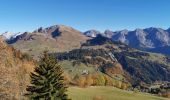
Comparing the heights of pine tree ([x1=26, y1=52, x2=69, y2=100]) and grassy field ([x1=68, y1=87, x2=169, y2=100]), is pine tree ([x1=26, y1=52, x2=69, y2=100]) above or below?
above

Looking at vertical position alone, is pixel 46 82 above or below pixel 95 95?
above

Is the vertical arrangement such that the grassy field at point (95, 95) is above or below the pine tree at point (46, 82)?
below

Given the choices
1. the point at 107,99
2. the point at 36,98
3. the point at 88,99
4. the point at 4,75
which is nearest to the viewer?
the point at 4,75

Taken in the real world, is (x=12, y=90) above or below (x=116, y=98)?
above

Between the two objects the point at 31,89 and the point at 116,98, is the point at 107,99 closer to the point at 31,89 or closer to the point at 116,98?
the point at 116,98

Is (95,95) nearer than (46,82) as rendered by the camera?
No

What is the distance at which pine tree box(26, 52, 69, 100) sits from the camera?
127 feet

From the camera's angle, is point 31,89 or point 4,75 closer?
point 4,75

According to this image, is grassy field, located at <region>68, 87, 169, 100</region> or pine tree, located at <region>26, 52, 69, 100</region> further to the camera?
grassy field, located at <region>68, 87, 169, 100</region>

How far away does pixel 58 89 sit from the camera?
39.8 metres

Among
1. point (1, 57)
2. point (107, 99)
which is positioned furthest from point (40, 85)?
point (107, 99)

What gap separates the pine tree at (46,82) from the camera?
38656 millimetres

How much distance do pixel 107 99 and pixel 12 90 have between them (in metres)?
102

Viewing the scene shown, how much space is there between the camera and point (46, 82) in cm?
3894
